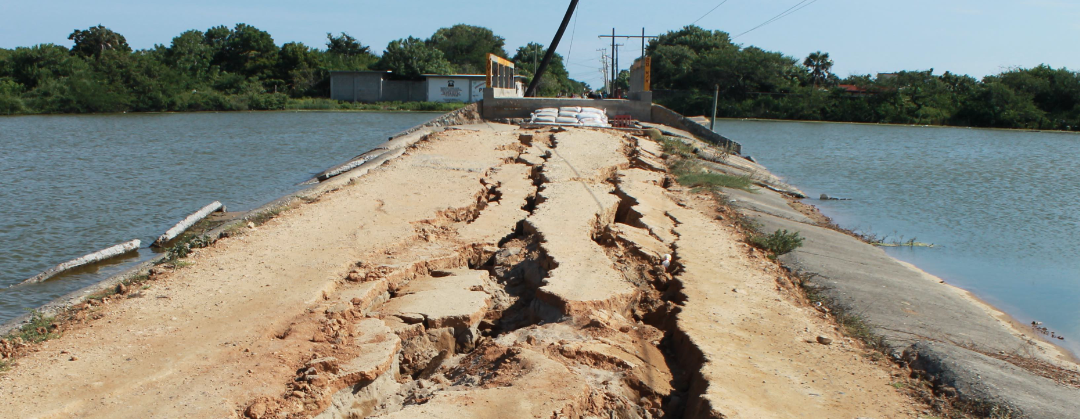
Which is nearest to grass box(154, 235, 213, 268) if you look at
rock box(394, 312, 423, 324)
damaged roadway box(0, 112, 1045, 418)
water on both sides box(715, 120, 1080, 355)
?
damaged roadway box(0, 112, 1045, 418)

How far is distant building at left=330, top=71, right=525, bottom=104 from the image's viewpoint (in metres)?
53.5

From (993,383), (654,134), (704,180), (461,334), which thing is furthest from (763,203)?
Answer: (461,334)

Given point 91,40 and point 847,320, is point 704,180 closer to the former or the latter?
point 847,320

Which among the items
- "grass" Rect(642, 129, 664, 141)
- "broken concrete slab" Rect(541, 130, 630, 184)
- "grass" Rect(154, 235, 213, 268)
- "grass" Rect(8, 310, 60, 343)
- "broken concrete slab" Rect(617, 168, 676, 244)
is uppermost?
"grass" Rect(642, 129, 664, 141)

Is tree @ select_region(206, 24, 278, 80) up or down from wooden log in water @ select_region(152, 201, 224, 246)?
up

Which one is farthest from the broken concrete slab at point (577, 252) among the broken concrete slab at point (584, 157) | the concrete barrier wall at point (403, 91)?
the concrete barrier wall at point (403, 91)

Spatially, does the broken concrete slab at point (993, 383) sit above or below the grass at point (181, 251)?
below

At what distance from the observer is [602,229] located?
7.40 metres

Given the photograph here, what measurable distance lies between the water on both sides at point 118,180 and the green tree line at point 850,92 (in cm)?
2851

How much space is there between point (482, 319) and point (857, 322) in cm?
268

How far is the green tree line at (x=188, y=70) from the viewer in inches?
1718

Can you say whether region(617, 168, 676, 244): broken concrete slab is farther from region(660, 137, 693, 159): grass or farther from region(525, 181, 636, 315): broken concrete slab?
region(660, 137, 693, 159): grass

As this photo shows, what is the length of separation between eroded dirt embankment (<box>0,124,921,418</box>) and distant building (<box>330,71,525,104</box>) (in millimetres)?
46667

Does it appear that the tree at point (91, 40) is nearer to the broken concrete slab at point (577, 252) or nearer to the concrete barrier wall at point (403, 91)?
the concrete barrier wall at point (403, 91)
